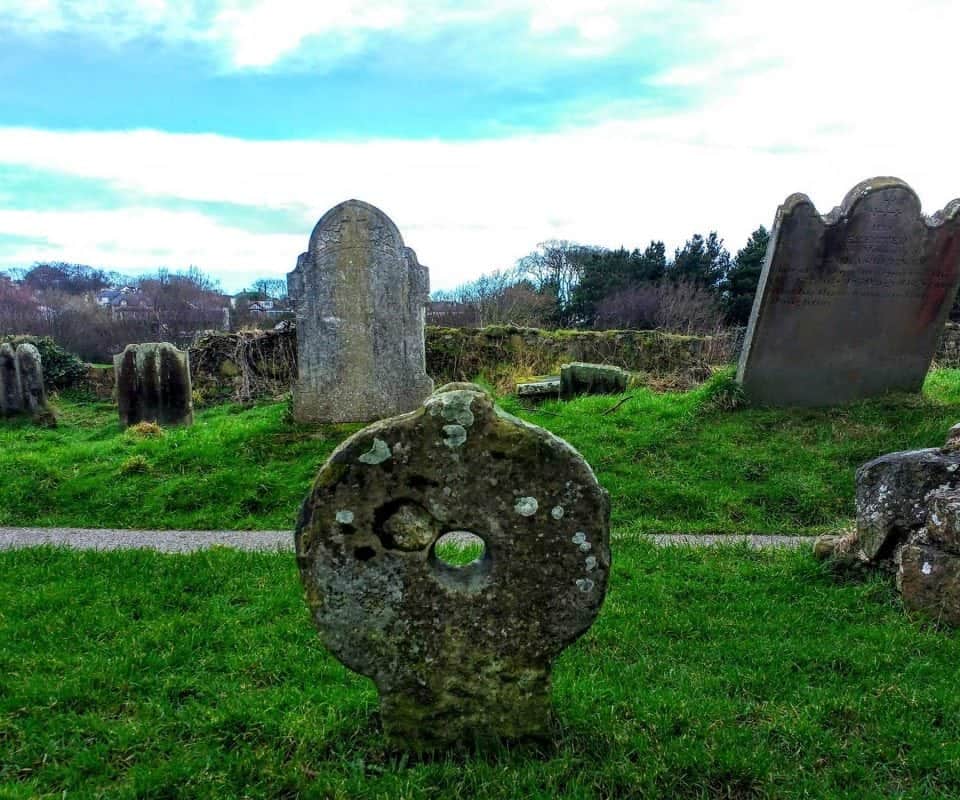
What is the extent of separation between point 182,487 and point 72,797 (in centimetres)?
495

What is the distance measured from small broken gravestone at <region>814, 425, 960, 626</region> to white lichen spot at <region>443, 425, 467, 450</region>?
311 centimetres

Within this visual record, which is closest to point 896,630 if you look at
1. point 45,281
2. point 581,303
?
point 581,303

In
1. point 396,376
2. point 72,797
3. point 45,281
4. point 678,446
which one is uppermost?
point 45,281

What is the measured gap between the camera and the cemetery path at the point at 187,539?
557cm

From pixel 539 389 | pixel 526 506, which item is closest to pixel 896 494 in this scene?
pixel 526 506

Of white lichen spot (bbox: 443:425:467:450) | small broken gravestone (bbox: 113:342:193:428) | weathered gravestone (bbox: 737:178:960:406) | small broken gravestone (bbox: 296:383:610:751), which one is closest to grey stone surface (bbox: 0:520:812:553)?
small broken gravestone (bbox: 296:383:610:751)

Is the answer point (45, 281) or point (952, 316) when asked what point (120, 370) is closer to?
point (952, 316)

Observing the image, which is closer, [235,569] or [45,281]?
[235,569]

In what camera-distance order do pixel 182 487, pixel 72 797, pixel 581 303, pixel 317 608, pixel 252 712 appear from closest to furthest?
pixel 72 797 < pixel 317 608 < pixel 252 712 < pixel 182 487 < pixel 581 303

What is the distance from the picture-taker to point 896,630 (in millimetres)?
3791

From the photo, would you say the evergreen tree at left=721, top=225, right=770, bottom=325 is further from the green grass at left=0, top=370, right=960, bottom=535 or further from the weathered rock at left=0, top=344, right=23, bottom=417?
the weathered rock at left=0, top=344, right=23, bottom=417

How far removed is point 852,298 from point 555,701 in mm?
7332

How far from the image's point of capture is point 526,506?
8.74 feet

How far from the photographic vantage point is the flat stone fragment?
37.5 ft
